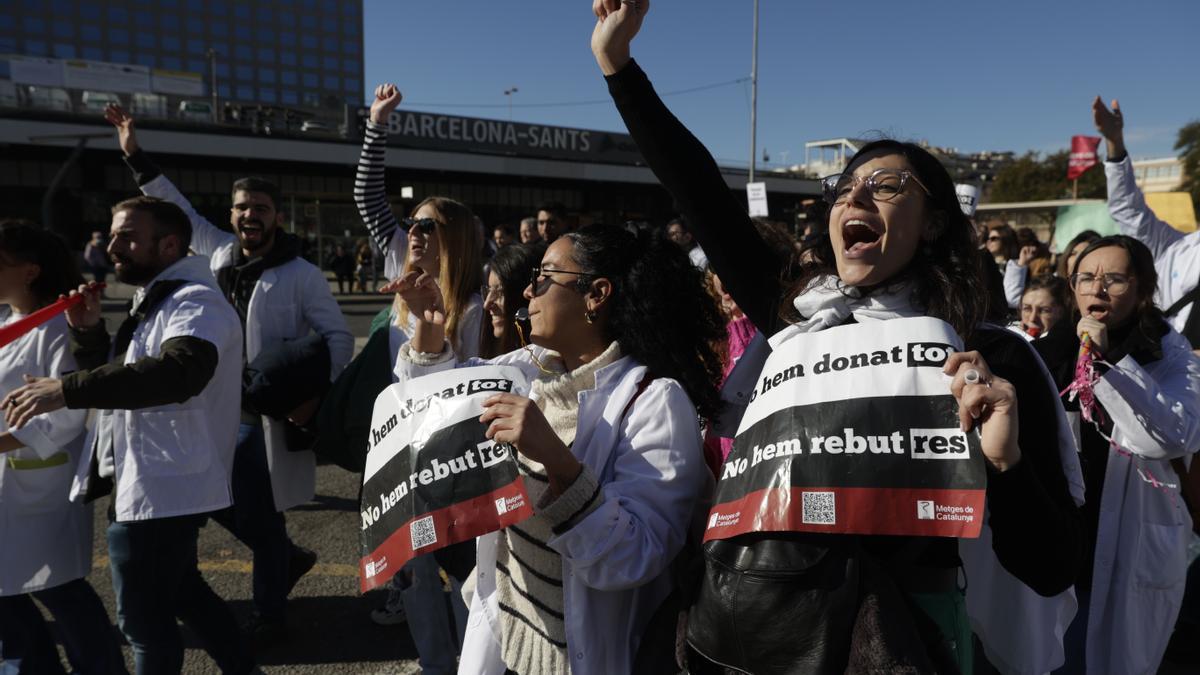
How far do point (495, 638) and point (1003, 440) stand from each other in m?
1.29

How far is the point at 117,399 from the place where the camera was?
2602mm

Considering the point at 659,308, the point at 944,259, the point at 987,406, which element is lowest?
the point at 987,406

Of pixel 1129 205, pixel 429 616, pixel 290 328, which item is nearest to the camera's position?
pixel 429 616

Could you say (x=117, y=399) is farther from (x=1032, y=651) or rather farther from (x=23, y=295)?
(x=1032, y=651)

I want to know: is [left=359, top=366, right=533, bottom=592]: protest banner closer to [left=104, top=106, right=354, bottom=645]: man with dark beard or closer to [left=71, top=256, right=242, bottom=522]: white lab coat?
[left=71, top=256, right=242, bottom=522]: white lab coat

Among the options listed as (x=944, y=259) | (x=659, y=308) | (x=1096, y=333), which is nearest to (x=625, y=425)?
(x=659, y=308)

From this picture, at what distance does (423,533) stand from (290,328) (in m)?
2.69

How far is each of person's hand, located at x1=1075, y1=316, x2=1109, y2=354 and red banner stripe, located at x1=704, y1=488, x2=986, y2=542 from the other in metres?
1.61

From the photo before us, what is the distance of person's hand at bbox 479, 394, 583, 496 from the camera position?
155 cm

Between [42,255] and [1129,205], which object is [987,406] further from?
[1129,205]

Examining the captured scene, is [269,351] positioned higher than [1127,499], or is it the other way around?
[269,351]

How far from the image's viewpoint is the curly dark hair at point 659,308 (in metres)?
1.95

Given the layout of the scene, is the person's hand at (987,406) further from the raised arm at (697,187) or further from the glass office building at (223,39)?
the glass office building at (223,39)

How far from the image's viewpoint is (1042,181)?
160ft
